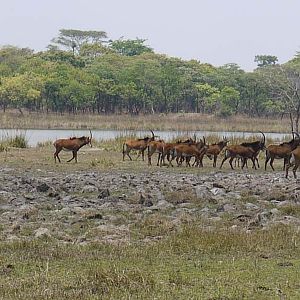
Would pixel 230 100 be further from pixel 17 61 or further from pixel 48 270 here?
pixel 48 270

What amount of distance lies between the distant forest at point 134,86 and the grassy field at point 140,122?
94.5 inches

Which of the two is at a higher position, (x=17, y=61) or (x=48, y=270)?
(x=17, y=61)

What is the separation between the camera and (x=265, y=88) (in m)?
72.3

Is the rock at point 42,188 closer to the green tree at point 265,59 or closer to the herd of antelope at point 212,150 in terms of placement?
the herd of antelope at point 212,150

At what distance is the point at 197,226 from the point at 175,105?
6617 cm

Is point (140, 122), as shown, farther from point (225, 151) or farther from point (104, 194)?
point (104, 194)

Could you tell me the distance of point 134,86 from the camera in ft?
232

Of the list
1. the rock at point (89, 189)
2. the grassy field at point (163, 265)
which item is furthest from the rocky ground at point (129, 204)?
the grassy field at point (163, 265)

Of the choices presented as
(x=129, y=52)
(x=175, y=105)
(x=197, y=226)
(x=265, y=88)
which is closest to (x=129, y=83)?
(x=175, y=105)

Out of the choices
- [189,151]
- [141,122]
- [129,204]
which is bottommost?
[141,122]

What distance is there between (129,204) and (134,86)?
58817 mm

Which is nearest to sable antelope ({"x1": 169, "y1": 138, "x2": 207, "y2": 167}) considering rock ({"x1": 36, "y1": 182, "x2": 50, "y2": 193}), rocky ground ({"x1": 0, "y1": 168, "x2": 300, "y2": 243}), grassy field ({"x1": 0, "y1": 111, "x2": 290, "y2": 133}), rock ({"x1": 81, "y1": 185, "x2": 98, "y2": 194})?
rocky ground ({"x1": 0, "y1": 168, "x2": 300, "y2": 243})

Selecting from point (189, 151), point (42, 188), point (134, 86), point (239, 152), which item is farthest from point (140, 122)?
point (42, 188)

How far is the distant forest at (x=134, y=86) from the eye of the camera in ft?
220
